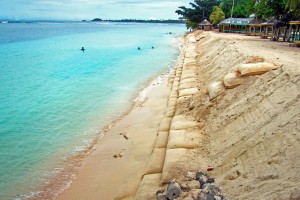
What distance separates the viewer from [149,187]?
6.04 metres

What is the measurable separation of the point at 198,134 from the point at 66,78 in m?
18.2

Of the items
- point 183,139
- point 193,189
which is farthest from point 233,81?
point 193,189

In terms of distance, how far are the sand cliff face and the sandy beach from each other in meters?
0.02

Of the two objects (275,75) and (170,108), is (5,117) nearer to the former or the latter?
(170,108)

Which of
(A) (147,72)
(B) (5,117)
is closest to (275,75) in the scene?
(B) (5,117)

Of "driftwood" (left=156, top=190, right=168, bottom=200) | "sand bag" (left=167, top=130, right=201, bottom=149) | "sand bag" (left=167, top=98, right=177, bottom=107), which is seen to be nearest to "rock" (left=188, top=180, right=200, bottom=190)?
"driftwood" (left=156, top=190, right=168, bottom=200)

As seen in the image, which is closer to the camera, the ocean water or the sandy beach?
the sandy beach

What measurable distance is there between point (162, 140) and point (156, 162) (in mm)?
1287

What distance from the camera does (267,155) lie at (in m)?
5.71

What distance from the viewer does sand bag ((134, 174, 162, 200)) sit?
5.77 m

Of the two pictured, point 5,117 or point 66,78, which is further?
point 66,78

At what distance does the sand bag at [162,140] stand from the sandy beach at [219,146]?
0.01m

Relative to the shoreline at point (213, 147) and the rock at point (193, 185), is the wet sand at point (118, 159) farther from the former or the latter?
the rock at point (193, 185)

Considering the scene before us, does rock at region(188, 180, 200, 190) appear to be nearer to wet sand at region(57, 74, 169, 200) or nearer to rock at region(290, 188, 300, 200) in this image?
wet sand at region(57, 74, 169, 200)
